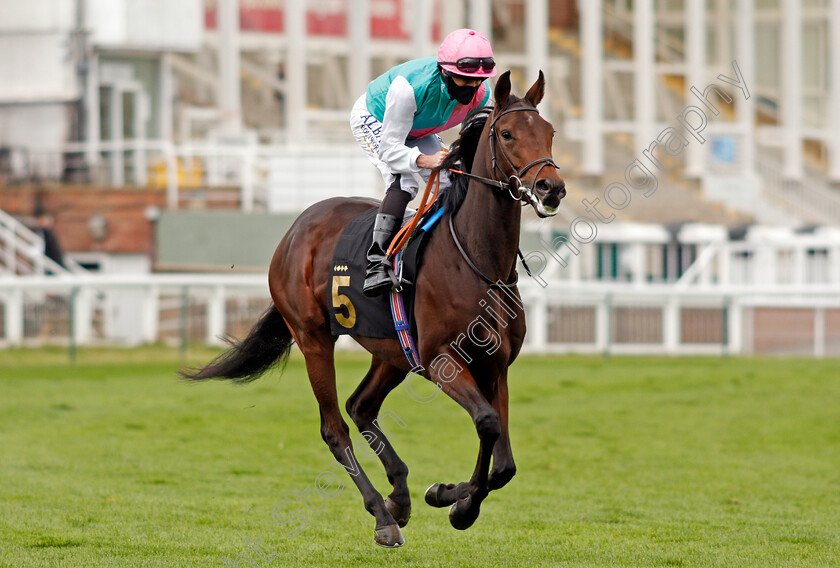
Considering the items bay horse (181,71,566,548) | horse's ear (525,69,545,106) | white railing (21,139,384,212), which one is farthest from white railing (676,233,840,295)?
horse's ear (525,69,545,106)

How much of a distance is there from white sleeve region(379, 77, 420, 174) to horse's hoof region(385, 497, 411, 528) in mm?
1436

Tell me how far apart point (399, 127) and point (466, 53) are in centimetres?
44

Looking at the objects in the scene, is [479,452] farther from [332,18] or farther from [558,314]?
[332,18]

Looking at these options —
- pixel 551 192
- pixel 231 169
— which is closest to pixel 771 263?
pixel 231 169

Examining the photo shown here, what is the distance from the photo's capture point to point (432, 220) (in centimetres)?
530

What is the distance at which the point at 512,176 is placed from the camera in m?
4.76

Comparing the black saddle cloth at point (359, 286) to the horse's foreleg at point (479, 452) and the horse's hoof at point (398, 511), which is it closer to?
the horse's foreleg at point (479, 452)

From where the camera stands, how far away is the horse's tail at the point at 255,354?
6355mm

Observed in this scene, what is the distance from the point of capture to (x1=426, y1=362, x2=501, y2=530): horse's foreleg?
4836mm

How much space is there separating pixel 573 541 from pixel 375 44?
1864 centimetres

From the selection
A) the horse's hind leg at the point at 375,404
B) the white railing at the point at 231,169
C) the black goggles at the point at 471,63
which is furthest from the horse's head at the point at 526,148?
the white railing at the point at 231,169

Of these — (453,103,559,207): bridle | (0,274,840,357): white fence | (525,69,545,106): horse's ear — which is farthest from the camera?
(0,274,840,357): white fence

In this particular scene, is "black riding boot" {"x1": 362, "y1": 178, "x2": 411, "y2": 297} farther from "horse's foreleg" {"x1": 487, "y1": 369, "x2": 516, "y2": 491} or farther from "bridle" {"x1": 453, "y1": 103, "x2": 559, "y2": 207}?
"horse's foreleg" {"x1": 487, "y1": 369, "x2": 516, "y2": 491}

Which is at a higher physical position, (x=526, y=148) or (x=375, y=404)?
(x=526, y=148)
